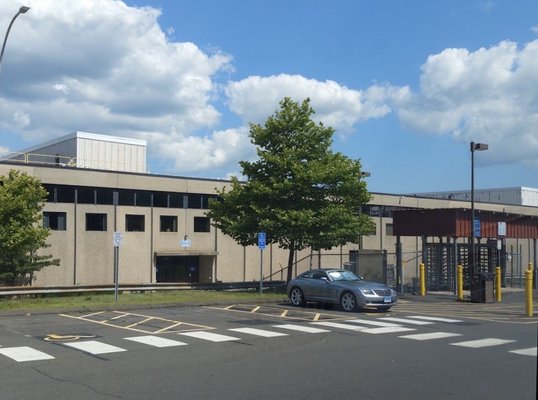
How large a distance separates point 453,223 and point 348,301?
1125cm

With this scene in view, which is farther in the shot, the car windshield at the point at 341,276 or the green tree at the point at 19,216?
the green tree at the point at 19,216

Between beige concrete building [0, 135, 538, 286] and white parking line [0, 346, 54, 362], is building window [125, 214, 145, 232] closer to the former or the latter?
beige concrete building [0, 135, 538, 286]

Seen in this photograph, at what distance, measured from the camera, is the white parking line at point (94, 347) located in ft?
38.3

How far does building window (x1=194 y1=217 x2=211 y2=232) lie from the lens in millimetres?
46594

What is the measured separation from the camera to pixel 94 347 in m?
12.2

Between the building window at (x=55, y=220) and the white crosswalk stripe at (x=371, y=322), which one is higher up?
the building window at (x=55, y=220)

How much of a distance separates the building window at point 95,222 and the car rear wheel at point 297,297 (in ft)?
74.8

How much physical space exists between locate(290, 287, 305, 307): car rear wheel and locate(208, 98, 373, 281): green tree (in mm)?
5172

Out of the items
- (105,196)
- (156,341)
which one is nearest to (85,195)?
(105,196)

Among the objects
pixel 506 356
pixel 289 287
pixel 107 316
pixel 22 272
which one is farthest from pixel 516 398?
pixel 22 272

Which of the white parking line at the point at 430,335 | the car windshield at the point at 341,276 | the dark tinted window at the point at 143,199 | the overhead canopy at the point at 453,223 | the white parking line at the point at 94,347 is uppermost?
the dark tinted window at the point at 143,199

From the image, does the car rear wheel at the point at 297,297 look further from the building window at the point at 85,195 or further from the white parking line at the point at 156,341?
the building window at the point at 85,195

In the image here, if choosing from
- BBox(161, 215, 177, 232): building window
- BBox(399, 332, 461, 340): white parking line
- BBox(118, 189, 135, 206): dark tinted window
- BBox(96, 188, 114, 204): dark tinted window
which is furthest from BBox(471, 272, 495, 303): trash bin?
BBox(96, 188, 114, 204): dark tinted window

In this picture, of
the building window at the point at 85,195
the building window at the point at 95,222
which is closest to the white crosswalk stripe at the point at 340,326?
the building window at the point at 85,195
